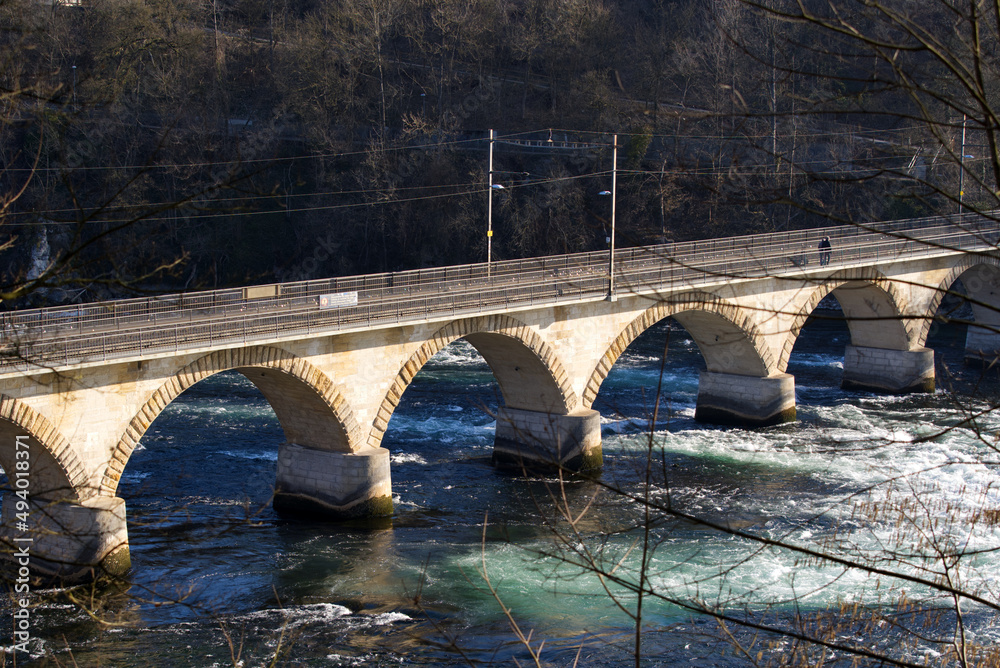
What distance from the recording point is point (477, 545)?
2166 centimetres

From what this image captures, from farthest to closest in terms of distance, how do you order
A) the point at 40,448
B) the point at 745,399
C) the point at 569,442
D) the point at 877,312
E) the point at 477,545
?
the point at 877,312
the point at 745,399
the point at 569,442
the point at 477,545
the point at 40,448

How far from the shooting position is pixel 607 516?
925 inches

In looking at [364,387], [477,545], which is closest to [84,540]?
[364,387]

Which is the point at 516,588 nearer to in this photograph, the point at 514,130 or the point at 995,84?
the point at 995,84

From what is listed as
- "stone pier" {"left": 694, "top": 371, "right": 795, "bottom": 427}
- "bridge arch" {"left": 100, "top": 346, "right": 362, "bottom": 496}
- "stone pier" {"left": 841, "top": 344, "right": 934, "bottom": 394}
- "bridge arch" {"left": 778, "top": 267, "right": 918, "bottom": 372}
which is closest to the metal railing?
"bridge arch" {"left": 100, "top": 346, "right": 362, "bottom": 496}

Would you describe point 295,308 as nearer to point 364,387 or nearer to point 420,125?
point 364,387

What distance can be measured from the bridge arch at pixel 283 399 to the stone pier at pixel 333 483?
0.31 metres

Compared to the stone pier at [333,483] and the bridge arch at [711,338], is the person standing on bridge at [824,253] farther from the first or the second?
the stone pier at [333,483]

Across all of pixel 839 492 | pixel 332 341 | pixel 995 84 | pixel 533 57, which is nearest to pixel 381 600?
pixel 332 341

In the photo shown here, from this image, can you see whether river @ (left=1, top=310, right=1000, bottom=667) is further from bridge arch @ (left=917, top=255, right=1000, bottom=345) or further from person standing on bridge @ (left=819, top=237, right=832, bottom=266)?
bridge arch @ (left=917, top=255, right=1000, bottom=345)

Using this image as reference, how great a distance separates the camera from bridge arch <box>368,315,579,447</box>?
957 inches

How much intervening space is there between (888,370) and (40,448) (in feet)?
96.8

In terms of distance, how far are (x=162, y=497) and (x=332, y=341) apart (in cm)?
557

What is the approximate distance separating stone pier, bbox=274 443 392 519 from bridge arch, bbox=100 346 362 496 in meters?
0.31
